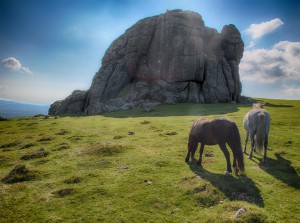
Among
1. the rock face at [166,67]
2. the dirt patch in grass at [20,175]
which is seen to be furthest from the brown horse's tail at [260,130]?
the rock face at [166,67]

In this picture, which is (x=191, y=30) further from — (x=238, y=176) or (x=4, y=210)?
(x=4, y=210)

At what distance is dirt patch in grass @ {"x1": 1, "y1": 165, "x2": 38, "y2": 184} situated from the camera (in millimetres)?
15336

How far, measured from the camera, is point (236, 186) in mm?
13125

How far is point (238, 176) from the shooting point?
1481cm

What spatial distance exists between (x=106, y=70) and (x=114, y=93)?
1151 cm

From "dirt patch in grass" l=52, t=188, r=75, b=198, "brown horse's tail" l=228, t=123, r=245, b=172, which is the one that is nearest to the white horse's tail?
"brown horse's tail" l=228, t=123, r=245, b=172

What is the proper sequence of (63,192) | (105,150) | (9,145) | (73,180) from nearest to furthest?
(63,192), (73,180), (105,150), (9,145)

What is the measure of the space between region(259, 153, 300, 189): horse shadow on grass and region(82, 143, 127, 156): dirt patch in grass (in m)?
11.8

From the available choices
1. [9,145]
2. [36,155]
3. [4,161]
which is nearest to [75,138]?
[36,155]

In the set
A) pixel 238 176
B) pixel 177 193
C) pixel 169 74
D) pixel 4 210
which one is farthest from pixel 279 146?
pixel 169 74

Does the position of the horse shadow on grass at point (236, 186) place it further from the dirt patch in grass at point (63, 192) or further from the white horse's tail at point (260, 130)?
the dirt patch in grass at point (63, 192)

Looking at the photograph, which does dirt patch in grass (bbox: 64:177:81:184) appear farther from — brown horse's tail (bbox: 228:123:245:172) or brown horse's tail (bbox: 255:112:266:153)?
brown horse's tail (bbox: 255:112:266:153)

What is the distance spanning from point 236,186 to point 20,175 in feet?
45.1

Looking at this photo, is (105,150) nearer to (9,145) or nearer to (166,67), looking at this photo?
(9,145)
